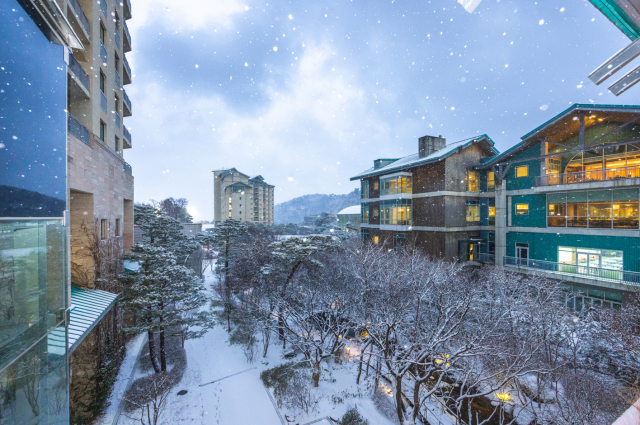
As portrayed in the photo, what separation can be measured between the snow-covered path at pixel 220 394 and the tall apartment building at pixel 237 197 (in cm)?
4807

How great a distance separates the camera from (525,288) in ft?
39.3

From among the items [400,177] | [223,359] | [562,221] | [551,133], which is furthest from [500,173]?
[223,359]

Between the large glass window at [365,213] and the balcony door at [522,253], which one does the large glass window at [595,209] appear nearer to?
the balcony door at [522,253]

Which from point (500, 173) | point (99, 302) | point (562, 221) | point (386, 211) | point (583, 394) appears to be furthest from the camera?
point (386, 211)

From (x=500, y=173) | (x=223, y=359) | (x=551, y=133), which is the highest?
(x=551, y=133)

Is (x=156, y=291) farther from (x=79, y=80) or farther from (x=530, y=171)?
(x=530, y=171)

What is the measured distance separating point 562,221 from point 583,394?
1245cm

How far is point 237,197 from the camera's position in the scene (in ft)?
202

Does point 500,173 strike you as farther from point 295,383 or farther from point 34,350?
point 34,350

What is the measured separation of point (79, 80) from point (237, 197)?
5280 centimetres

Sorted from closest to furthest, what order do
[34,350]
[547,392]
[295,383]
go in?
1. [34,350]
2. [547,392]
3. [295,383]

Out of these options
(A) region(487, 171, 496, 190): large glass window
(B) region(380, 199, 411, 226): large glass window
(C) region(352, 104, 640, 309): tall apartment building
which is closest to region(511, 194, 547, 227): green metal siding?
(C) region(352, 104, 640, 309): tall apartment building

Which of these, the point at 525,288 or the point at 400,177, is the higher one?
the point at 400,177

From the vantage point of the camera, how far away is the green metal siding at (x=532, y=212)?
16406 millimetres
